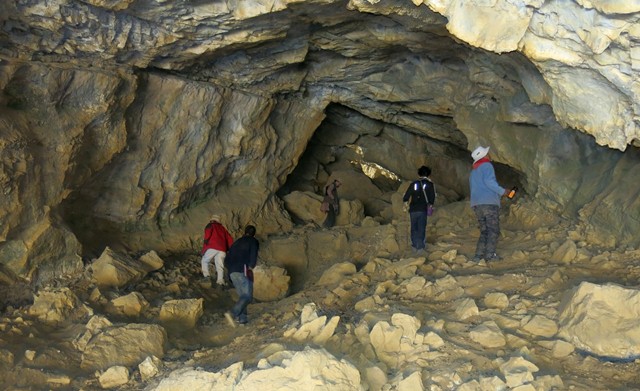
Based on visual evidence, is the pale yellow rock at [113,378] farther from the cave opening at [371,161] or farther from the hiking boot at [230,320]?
the cave opening at [371,161]

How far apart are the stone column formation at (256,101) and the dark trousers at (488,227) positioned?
130 centimetres

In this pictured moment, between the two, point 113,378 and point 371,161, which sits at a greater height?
point 113,378

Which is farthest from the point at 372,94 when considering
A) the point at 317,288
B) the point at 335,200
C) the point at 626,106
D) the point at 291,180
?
the point at 626,106

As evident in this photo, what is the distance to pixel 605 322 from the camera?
14.3ft

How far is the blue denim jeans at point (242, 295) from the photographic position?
21.4ft

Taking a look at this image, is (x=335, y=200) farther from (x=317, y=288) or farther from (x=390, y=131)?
(x=317, y=288)

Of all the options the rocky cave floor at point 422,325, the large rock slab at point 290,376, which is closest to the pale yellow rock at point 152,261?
the rocky cave floor at point 422,325

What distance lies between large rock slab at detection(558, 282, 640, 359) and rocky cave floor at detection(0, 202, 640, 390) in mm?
98

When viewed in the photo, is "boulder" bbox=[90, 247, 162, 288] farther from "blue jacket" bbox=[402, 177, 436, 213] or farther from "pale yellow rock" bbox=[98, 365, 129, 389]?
"blue jacket" bbox=[402, 177, 436, 213]

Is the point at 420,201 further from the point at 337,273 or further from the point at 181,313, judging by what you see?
the point at 181,313

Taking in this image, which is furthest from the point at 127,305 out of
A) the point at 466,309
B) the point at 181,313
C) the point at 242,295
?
the point at 466,309

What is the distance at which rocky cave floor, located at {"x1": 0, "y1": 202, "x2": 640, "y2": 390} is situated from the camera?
410 cm

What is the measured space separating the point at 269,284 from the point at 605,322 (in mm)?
4971

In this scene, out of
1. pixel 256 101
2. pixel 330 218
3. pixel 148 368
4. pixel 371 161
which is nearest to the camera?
pixel 148 368
